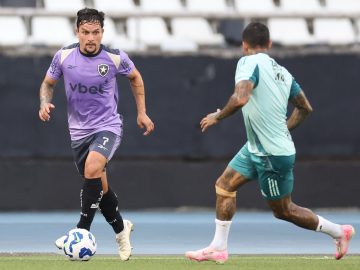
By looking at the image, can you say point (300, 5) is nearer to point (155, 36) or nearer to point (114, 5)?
point (155, 36)

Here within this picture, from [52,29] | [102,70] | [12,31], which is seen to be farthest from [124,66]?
[52,29]

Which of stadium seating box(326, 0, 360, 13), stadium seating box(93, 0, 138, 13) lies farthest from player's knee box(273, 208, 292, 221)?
stadium seating box(326, 0, 360, 13)

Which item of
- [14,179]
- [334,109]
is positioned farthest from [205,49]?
[14,179]

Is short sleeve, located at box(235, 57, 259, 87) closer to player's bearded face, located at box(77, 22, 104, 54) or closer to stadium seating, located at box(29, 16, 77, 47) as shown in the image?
player's bearded face, located at box(77, 22, 104, 54)

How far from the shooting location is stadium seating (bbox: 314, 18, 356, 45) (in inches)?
784

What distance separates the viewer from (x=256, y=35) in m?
11.0

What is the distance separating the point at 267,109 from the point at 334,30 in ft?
30.5

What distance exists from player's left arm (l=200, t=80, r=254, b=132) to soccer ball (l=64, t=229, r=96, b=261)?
1.42 metres

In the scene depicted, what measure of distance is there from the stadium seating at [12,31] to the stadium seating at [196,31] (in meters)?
2.37

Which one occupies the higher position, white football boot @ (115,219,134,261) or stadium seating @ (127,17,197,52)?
stadium seating @ (127,17,197,52)

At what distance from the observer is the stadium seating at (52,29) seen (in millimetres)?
18859

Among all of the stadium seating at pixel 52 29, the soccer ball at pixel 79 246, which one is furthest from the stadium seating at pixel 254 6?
the soccer ball at pixel 79 246

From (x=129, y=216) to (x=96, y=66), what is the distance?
239 inches

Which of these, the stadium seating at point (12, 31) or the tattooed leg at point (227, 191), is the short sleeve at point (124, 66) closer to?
the tattooed leg at point (227, 191)
